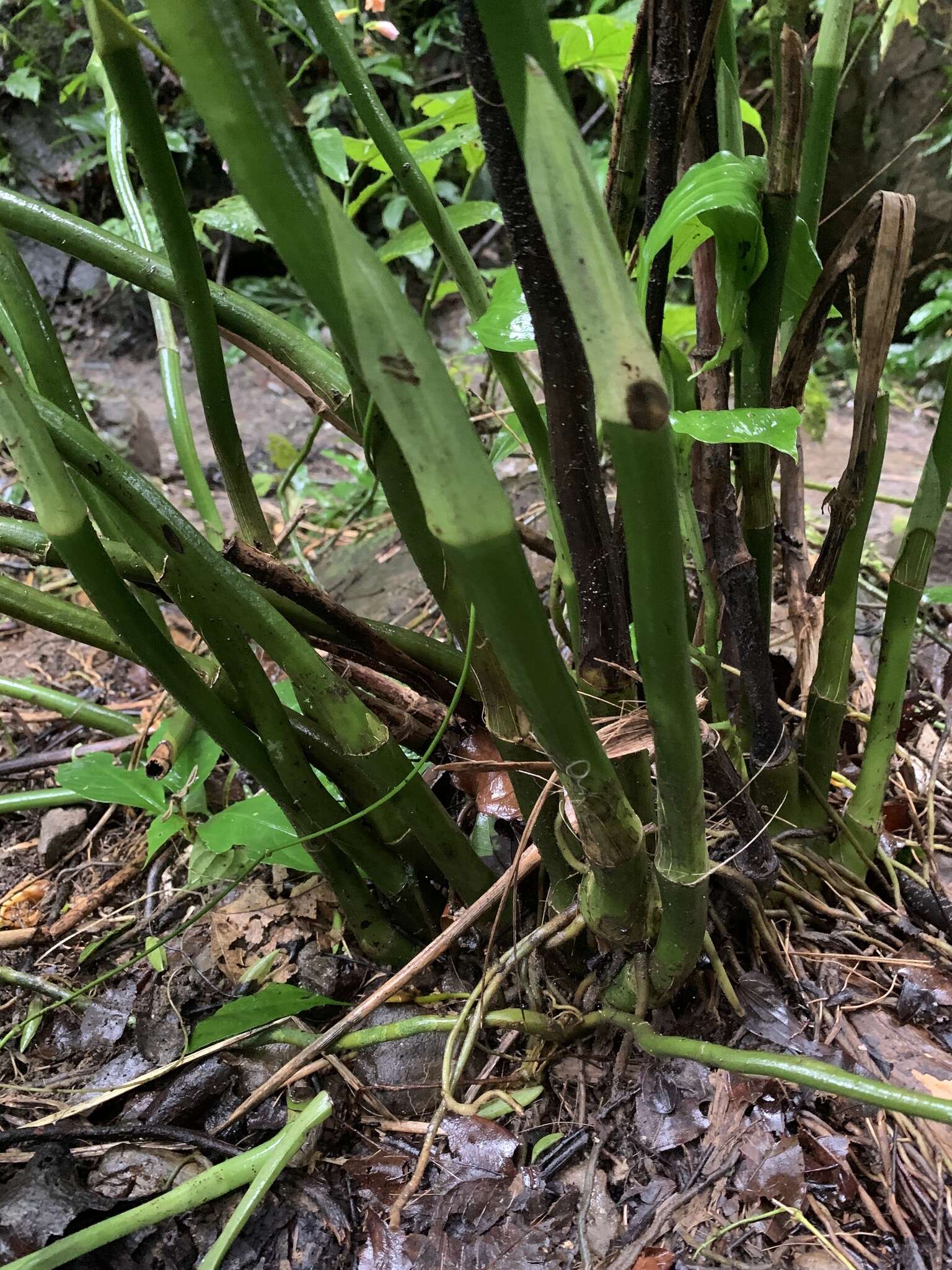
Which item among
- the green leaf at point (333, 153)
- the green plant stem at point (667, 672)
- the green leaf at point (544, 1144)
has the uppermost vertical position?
the green leaf at point (333, 153)

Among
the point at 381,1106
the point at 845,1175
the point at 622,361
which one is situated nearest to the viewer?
the point at 622,361

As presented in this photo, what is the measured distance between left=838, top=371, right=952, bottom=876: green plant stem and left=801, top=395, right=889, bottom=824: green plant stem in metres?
0.03

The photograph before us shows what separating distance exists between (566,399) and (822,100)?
13.9 inches

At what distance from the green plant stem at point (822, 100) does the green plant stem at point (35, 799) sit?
3.42ft

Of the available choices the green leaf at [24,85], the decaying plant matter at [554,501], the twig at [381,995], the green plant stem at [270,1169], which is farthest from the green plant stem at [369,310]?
the green leaf at [24,85]

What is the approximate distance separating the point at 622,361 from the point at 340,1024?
0.62 m

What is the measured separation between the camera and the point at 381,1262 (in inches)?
23.8

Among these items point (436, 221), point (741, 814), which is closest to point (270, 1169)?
point (741, 814)

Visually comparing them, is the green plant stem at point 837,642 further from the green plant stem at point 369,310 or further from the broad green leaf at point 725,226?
the green plant stem at point 369,310

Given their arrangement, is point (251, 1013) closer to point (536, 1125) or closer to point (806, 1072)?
point (536, 1125)

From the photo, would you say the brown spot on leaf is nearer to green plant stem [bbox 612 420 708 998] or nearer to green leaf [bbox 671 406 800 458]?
green plant stem [bbox 612 420 708 998]

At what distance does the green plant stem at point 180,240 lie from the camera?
1.43 feet

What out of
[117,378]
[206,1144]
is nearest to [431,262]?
[117,378]

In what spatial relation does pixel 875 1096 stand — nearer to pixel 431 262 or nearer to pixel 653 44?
pixel 653 44
